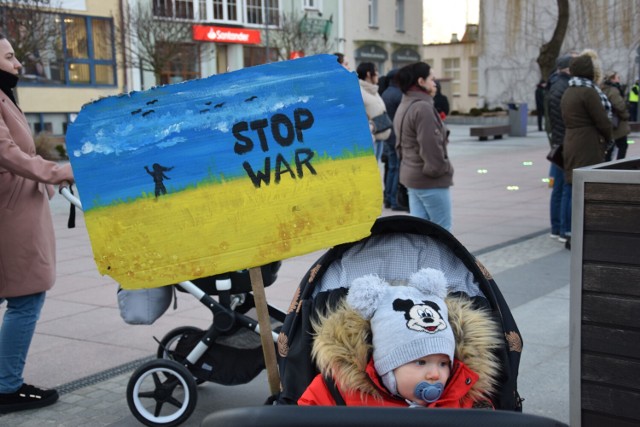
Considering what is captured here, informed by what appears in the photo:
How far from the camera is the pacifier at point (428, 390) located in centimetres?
229

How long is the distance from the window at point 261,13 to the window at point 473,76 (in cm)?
1519

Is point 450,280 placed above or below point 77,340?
above

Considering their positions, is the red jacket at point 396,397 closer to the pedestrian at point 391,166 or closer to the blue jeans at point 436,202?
the blue jeans at point 436,202

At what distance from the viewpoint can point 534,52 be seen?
41031 millimetres

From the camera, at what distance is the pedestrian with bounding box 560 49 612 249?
7.44 meters

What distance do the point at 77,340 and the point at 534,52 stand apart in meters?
38.7

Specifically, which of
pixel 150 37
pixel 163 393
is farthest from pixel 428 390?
pixel 150 37

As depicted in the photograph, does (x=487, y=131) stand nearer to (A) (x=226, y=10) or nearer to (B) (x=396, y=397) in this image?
(A) (x=226, y=10)

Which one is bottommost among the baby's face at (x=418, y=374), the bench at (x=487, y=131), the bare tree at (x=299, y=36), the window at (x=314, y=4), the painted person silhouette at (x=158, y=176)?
the bench at (x=487, y=131)

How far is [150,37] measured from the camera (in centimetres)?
2966

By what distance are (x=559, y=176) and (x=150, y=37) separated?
2377 centimetres

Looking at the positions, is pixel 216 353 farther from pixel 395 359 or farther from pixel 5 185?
pixel 395 359

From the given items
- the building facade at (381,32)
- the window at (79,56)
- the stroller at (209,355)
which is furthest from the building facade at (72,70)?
the stroller at (209,355)

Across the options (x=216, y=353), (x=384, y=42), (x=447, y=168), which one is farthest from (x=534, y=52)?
(x=216, y=353)
